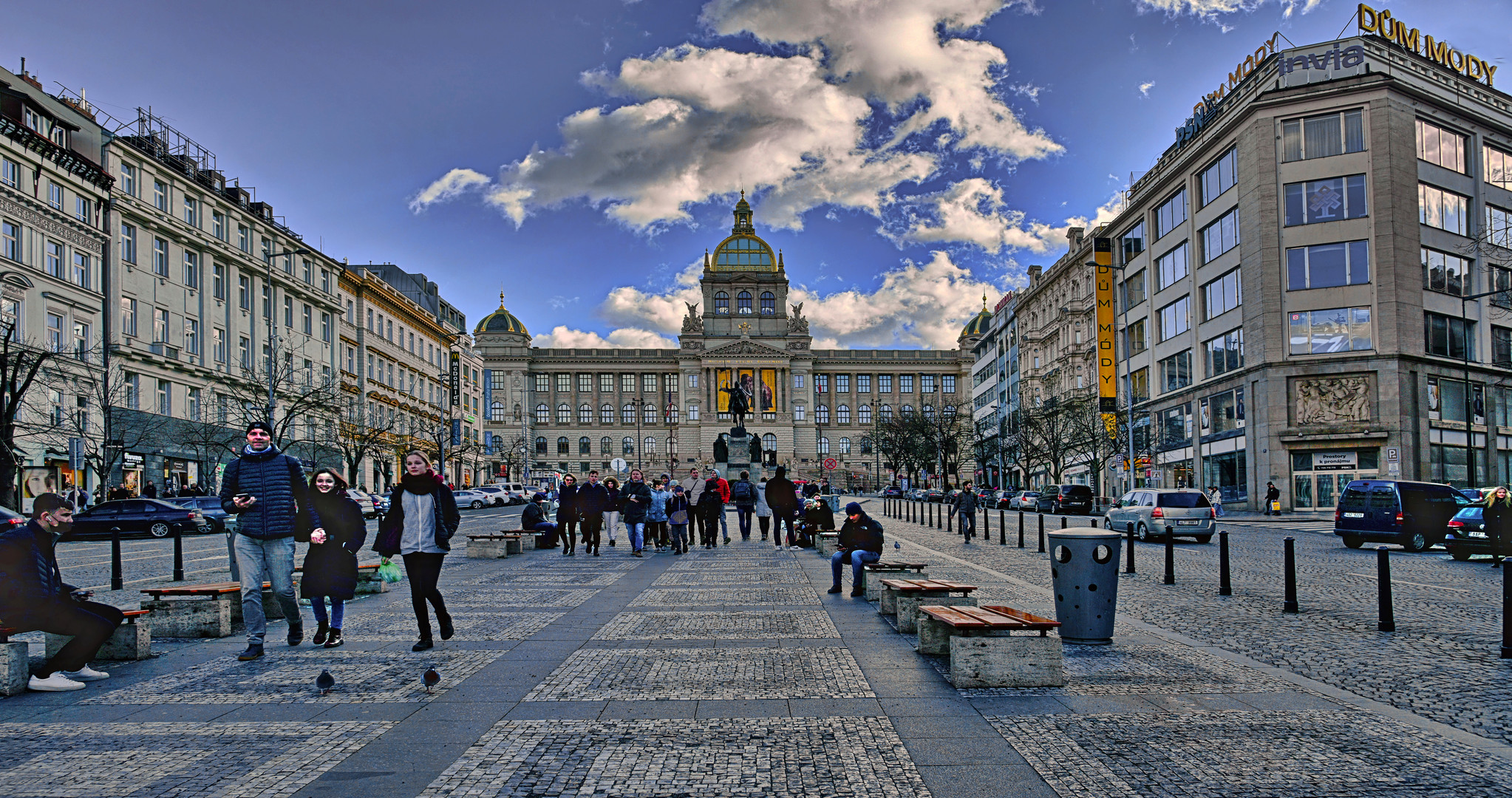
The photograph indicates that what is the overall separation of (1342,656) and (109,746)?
29.3 feet

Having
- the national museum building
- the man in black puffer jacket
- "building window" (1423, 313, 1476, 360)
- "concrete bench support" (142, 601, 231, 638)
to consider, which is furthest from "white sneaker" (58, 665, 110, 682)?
the national museum building

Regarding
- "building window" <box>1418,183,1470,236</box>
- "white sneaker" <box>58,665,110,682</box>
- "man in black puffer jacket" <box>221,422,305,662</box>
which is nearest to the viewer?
"white sneaker" <box>58,665,110,682</box>

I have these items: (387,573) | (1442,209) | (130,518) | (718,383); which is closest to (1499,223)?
(1442,209)

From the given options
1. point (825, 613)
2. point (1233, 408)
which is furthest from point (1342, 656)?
point (1233, 408)

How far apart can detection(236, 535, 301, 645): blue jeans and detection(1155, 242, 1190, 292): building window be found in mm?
52152

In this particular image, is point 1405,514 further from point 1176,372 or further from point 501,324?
point 501,324

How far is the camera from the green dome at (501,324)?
143000 millimetres

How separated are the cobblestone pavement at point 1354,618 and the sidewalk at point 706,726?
561 millimetres

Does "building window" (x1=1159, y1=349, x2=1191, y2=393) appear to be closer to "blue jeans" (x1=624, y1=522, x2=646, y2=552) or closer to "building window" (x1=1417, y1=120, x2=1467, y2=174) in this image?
"building window" (x1=1417, y1=120, x2=1467, y2=174)

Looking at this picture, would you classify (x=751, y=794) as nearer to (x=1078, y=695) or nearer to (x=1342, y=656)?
(x=1078, y=695)

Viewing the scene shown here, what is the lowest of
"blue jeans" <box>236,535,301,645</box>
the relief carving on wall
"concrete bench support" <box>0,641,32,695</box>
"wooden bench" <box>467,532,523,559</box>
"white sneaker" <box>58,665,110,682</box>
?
"wooden bench" <box>467,532,523,559</box>

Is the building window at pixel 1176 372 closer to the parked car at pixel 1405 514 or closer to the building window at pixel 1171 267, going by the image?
the building window at pixel 1171 267

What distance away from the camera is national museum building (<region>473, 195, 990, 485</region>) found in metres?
137

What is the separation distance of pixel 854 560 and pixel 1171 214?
49091 mm
